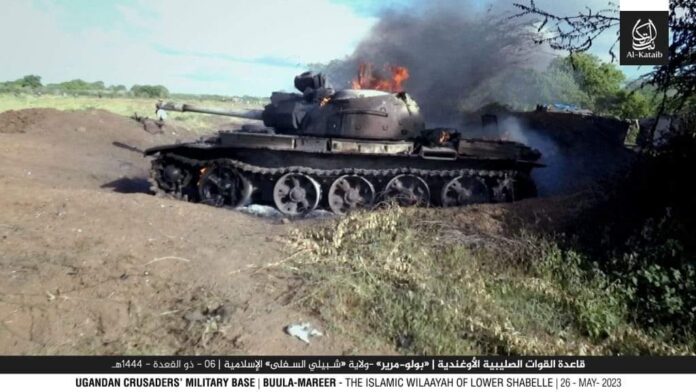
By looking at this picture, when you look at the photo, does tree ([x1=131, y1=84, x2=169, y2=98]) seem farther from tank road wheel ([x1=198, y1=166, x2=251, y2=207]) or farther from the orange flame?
tank road wheel ([x1=198, y1=166, x2=251, y2=207])

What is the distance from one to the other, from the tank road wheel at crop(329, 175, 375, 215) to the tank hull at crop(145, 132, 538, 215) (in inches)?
0.7

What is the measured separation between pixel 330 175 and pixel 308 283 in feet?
18.1

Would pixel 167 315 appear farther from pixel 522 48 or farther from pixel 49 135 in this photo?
pixel 522 48

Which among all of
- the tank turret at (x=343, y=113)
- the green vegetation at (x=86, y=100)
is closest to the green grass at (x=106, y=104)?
the green vegetation at (x=86, y=100)

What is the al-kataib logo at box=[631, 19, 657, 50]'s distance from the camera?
5008 millimetres

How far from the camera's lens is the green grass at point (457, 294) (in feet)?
14.6

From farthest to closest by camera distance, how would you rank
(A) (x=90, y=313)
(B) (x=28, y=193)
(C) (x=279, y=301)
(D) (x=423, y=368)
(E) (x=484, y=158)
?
(E) (x=484, y=158) < (B) (x=28, y=193) < (C) (x=279, y=301) < (A) (x=90, y=313) < (D) (x=423, y=368)

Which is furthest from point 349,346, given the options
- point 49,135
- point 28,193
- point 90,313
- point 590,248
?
point 49,135

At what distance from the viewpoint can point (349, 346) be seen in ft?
13.9

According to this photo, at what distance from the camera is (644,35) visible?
16.5ft

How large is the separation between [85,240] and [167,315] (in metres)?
2.54

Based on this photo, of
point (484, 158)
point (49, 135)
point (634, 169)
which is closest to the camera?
point (634, 169)

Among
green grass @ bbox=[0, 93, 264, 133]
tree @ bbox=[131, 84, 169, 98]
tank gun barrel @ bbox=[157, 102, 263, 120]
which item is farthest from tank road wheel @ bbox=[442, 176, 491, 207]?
tree @ bbox=[131, 84, 169, 98]

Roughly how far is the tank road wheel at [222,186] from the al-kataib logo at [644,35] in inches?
285
